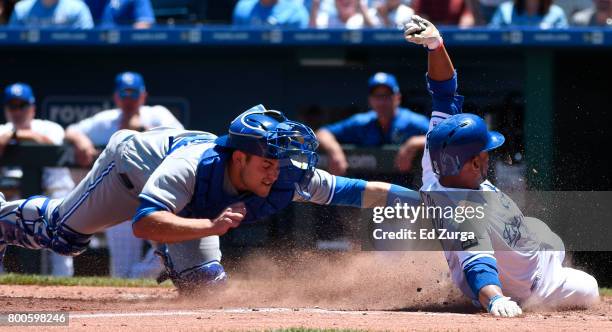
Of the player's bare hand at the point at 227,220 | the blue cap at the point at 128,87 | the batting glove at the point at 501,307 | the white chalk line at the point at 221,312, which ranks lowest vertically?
the white chalk line at the point at 221,312

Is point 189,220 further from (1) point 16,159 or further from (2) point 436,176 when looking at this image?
(1) point 16,159

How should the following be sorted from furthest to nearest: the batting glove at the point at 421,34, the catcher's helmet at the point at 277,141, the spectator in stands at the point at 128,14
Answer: the spectator in stands at the point at 128,14 < the batting glove at the point at 421,34 < the catcher's helmet at the point at 277,141

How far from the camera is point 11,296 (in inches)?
243

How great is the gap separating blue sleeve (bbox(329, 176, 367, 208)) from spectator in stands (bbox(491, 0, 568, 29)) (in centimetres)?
385

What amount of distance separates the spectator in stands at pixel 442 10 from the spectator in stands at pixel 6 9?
390 cm

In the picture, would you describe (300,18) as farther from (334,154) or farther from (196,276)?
(196,276)

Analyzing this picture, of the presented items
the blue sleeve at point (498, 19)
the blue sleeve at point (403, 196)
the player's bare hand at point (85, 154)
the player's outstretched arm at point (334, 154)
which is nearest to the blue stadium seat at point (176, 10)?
the player's bare hand at point (85, 154)

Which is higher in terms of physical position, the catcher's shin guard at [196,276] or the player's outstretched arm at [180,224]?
the player's outstretched arm at [180,224]

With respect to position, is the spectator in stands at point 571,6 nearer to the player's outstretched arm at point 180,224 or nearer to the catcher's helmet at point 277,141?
the catcher's helmet at point 277,141

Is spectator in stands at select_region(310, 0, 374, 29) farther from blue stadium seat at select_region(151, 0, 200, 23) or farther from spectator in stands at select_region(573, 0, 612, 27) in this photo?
spectator in stands at select_region(573, 0, 612, 27)

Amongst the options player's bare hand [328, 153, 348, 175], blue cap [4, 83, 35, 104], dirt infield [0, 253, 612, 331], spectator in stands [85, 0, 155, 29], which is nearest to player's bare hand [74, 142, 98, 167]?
blue cap [4, 83, 35, 104]

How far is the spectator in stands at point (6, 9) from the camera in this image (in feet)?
32.7

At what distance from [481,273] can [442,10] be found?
188 inches

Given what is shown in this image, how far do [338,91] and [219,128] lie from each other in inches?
44.1
